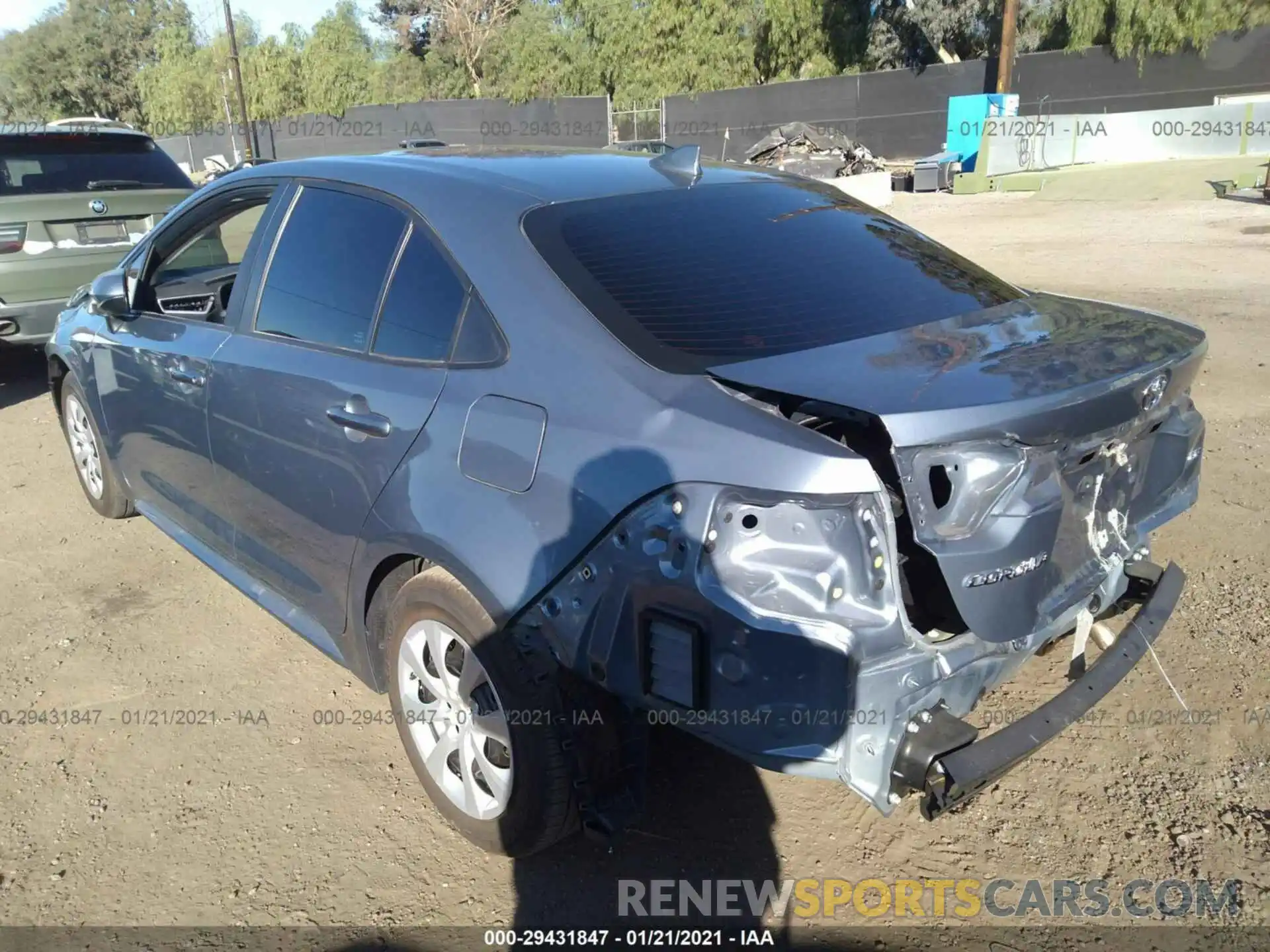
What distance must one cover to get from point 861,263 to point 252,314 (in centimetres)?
205

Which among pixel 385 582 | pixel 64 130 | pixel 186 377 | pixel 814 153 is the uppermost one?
pixel 64 130

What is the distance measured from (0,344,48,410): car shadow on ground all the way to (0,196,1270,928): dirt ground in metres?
4.04

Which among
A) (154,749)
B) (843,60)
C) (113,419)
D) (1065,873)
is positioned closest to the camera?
(1065,873)

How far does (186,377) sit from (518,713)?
2.04 m

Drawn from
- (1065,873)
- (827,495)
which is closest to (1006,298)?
(827,495)

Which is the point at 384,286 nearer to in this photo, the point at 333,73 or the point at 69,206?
the point at 69,206

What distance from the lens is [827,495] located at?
6.52 ft

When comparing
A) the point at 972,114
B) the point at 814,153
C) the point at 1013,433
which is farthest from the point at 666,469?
the point at 972,114

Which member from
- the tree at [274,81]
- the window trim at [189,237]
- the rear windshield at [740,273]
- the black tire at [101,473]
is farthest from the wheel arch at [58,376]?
the tree at [274,81]

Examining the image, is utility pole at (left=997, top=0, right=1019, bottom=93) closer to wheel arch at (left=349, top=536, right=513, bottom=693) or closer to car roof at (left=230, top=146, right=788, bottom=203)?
car roof at (left=230, top=146, right=788, bottom=203)

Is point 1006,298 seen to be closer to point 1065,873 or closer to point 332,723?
point 1065,873

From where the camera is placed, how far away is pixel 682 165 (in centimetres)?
323

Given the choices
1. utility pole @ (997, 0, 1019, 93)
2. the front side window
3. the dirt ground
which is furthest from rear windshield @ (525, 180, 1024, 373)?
utility pole @ (997, 0, 1019, 93)

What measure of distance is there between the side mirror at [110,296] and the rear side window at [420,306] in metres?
1.83
